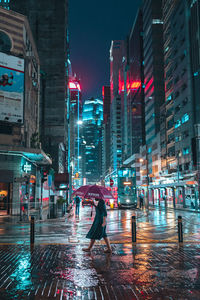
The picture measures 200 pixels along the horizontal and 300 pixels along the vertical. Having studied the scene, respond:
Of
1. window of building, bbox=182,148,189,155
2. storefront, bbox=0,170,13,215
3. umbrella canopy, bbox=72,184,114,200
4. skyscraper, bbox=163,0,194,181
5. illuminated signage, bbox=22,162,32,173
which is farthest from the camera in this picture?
skyscraper, bbox=163,0,194,181

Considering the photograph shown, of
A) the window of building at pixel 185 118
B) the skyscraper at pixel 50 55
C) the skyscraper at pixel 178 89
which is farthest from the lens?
the skyscraper at pixel 178 89

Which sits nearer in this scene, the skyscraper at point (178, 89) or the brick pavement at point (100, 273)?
the brick pavement at point (100, 273)

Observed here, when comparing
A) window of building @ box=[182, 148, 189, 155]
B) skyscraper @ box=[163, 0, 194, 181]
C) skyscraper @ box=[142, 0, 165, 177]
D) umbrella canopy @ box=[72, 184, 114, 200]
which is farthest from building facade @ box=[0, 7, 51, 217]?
skyscraper @ box=[142, 0, 165, 177]

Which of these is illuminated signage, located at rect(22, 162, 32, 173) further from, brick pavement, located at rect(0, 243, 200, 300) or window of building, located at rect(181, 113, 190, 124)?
window of building, located at rect(181, 113, 190, 124)

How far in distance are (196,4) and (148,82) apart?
39316 mm

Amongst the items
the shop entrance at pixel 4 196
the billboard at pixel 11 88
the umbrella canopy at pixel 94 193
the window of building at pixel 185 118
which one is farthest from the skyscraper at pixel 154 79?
the umbrella canopy at pixel 94 193

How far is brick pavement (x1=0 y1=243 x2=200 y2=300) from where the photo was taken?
5.84 m

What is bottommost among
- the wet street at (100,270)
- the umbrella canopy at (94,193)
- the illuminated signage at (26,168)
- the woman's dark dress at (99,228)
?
the wet street at (100,270)

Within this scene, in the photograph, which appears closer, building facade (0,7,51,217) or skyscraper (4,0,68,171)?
building facade (0,7,51,217)

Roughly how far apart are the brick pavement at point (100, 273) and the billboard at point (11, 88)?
18.0 meters

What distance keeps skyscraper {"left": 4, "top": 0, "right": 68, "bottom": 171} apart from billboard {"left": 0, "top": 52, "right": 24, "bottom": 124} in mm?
29141

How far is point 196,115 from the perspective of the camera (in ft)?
190

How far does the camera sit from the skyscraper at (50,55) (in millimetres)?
57438

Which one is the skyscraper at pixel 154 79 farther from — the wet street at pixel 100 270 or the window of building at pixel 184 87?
the wet street at pixel 100 270
